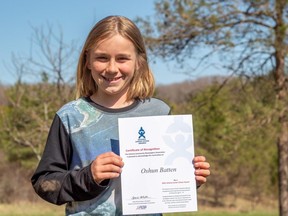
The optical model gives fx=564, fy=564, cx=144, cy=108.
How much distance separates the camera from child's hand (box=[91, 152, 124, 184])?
1403 millimetres

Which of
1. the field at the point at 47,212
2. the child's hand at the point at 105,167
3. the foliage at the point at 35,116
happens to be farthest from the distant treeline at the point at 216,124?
the child's hand at the point at 105,167

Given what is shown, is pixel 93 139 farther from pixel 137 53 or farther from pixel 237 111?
pixel 237 111

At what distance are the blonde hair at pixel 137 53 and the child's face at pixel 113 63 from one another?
0.02 metres

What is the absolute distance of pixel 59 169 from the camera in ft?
5.00

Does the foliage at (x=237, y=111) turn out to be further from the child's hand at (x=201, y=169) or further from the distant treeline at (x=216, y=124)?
the child's hand at (x=201, y=169)

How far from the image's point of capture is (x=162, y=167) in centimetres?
156

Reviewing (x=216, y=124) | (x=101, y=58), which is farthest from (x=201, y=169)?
(x=216, y=124)

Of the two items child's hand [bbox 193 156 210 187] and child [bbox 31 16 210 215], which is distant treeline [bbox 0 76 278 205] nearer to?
child [bbox 31 16 210 215]

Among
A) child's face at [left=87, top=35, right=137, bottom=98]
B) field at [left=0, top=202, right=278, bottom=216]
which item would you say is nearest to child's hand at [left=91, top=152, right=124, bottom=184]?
child's face at [left=87, top=35, right=137, bottom=98]

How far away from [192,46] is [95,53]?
9.11 meters

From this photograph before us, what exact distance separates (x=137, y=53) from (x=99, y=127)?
0.84 feet

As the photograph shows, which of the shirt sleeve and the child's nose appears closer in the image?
the shirt sleeve

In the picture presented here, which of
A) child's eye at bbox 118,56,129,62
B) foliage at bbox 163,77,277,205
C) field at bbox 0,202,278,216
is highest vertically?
foliage at bbox 163,77,277,205

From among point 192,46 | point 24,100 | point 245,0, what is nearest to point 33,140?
point 24,100
